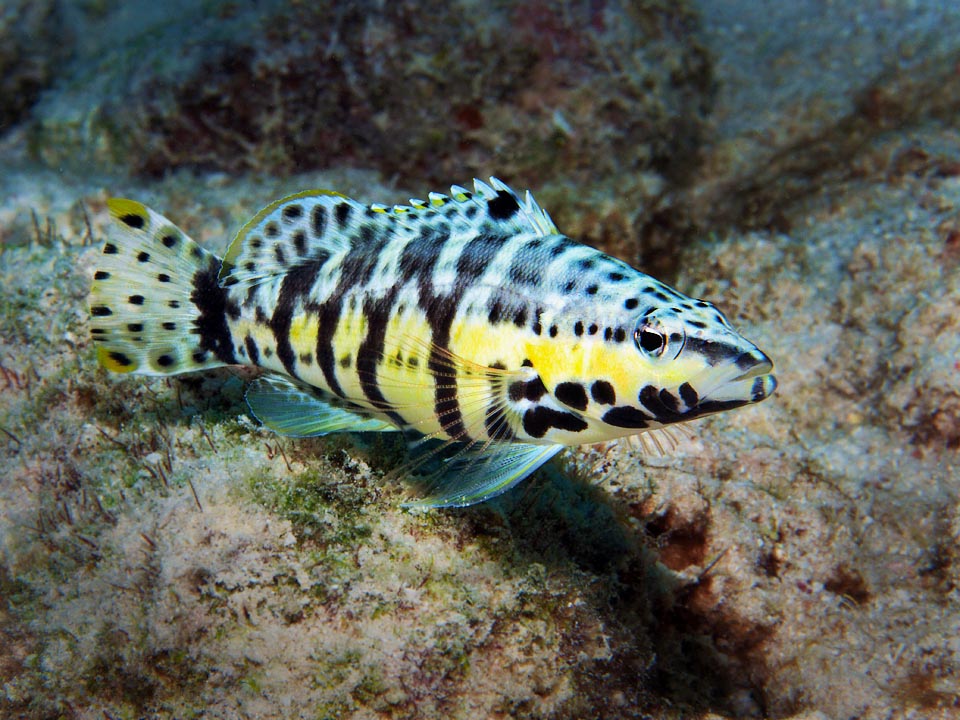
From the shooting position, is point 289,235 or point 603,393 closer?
point 603,393

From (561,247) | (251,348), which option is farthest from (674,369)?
(251,348)

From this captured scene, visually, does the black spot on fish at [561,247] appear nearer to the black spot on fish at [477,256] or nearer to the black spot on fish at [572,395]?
the black spot on fish at [477,256]

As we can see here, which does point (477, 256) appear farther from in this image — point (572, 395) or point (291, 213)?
point (291, 213)

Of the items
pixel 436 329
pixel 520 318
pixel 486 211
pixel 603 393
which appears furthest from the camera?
pixel 486 211

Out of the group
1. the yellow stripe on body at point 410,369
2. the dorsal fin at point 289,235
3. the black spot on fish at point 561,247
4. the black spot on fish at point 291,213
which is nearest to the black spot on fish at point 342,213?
the dorsal fin at point 289,235

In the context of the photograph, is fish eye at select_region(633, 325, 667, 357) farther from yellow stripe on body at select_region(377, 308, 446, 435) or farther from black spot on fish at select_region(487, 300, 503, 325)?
yellow stripe on body at select_region(377, 308, 446, 435)

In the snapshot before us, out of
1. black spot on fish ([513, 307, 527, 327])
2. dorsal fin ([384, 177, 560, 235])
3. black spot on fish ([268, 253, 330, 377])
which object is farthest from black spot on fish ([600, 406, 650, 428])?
black spot on fish ([268, 253, 330, 377])
